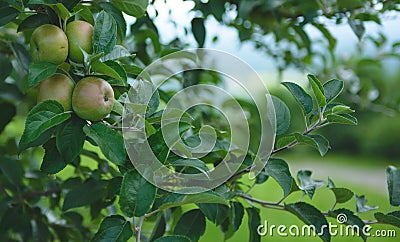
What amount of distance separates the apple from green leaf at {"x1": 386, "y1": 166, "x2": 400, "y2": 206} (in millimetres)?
510

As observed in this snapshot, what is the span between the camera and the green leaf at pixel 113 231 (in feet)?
2.02

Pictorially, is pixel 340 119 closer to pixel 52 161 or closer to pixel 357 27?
pixel 52 161

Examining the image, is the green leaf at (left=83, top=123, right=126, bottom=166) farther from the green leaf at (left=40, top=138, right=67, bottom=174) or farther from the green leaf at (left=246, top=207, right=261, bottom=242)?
the green leaf at (left=246, top=207, right=261, bottom=242)

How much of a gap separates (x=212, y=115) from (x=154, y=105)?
688 millimetres

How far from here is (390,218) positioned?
2.42 ft

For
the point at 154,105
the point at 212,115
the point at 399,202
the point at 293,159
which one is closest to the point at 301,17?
the point at 212,115

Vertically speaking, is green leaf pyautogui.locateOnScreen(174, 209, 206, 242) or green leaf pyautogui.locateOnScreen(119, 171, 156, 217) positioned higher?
green leaf pyautogui.locateOnScreen(119, 171, 156, 217)

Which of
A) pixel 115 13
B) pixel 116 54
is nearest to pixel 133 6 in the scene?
pixel 115 13

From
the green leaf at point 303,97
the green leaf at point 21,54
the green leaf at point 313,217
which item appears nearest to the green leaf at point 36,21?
the green leaf at point 21,54

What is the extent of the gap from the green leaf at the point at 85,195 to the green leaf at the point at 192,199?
0.31 metres

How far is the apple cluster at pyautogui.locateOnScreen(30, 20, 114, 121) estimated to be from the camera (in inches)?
22.0

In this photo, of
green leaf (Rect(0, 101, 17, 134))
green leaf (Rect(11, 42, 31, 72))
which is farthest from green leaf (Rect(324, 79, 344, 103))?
green leaf (Rect(0, 101, 17, 134))

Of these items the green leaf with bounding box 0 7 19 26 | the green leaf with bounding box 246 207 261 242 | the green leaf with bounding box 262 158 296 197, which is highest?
the green leaf with bounding box 0 7 19 26

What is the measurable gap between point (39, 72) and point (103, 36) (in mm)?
89
